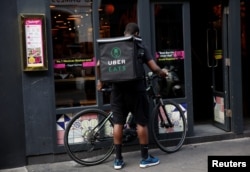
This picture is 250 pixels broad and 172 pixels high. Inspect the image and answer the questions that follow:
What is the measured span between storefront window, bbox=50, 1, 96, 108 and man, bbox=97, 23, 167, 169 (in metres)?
0.80

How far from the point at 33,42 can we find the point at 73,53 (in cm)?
64

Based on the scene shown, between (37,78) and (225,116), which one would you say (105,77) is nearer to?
(37,78)

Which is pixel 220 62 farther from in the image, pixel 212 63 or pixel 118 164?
pixel 118 164

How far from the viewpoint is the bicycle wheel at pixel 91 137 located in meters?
6.09

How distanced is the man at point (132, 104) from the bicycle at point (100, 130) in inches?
12.6

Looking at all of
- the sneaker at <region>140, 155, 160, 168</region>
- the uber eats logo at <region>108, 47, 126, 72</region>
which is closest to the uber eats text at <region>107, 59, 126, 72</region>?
the uber eats logo at <region>108, 47, 126, 72</region>

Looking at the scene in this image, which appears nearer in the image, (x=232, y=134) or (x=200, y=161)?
(x=200, y=161)

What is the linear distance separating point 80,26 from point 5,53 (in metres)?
1.17

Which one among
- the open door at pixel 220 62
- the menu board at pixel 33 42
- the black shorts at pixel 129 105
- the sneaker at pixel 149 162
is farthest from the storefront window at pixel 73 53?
the open door at pixel 220 62

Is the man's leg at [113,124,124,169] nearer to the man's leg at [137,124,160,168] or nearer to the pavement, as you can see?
the pavement

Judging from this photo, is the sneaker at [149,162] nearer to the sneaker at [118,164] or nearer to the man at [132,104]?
the man at [132,104]

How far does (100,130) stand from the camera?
6180mm

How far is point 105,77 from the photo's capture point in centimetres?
557

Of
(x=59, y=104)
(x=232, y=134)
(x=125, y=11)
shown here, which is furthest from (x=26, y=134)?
(x=232, y=134)
